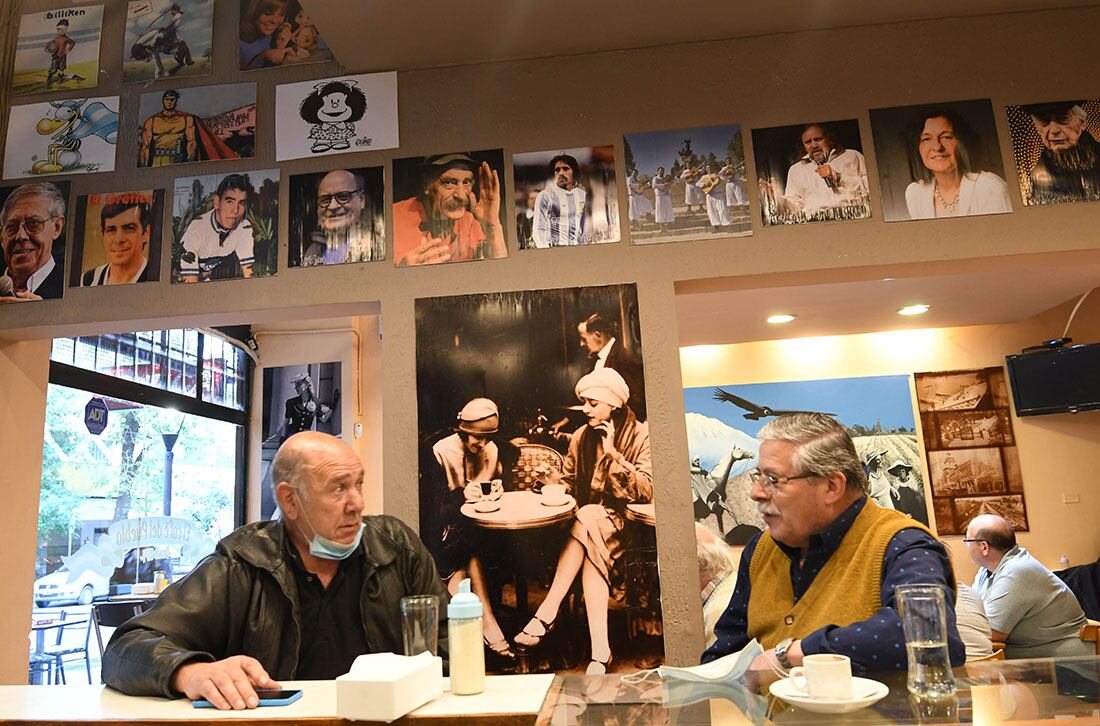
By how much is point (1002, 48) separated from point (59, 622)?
A: 228 inches

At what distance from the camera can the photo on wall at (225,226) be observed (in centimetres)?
303

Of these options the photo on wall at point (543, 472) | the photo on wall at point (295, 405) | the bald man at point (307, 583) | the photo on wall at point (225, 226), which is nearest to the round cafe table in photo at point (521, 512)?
the photo on wall at point (543, 472)

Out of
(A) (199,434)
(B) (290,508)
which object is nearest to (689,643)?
(B) (290,508)

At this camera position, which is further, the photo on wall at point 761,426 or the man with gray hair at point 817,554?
the photo on wall at point 761,426

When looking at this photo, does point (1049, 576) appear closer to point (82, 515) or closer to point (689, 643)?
point (689, 643)

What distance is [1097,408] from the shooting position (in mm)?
5719

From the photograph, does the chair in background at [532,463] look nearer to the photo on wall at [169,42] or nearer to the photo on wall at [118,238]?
the photo on wall at [118,238]

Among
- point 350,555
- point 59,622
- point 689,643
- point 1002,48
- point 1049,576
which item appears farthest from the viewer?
point 59,622

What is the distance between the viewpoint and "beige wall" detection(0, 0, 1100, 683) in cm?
281

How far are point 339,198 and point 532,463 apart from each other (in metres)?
1.24

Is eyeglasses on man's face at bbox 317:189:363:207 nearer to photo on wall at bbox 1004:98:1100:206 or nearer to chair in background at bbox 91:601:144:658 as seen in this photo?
photo on wall at bbox 1004:98:1100:206

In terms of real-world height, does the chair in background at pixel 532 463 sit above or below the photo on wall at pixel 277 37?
below

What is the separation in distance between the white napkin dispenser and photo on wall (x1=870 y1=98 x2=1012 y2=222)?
89.5 inches

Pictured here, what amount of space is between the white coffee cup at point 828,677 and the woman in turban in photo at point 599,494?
145 cm
